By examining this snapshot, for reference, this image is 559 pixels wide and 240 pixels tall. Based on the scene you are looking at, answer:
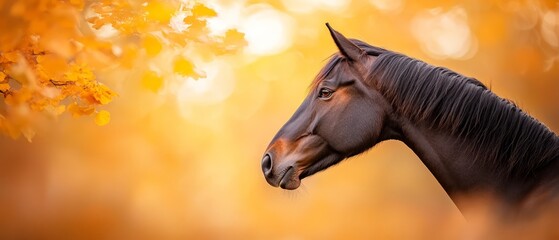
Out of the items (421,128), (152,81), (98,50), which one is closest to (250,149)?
(152,81)

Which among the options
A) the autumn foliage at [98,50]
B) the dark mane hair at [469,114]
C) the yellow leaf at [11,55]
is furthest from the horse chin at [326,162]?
the yellow leaf at [11,55]

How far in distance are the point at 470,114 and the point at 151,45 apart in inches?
61.2

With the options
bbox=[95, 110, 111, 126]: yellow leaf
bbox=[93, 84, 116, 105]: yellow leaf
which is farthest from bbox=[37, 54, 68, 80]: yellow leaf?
bbox=[95, 110, 111, 126]: yellow leaf

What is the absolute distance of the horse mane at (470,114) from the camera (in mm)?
2588

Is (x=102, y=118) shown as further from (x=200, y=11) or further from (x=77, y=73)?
(x=200, y=11)

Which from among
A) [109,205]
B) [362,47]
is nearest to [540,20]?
[362,47]

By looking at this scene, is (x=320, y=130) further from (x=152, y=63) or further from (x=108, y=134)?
(x=108, y=134)

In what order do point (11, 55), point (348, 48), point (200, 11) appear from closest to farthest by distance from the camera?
point (11, 55) < point (348, 48) < point (200, 11)

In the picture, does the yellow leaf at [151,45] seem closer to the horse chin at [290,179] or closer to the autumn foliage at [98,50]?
the autumn foliage at [98,50]

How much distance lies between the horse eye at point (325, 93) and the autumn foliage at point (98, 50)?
0.47m

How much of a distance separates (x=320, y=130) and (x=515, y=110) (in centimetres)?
92

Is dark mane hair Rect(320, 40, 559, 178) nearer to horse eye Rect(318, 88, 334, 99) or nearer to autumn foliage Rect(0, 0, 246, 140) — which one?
horse eye Rect(318, 88, 334, 99)

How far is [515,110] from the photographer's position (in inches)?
104

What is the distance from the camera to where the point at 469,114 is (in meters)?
2.68
